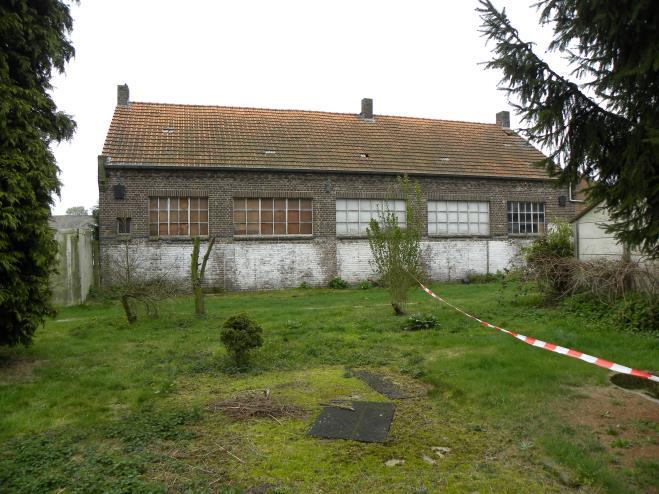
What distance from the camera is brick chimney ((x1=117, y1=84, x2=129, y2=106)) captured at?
2062 cm

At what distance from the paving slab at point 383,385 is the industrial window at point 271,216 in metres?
12.1

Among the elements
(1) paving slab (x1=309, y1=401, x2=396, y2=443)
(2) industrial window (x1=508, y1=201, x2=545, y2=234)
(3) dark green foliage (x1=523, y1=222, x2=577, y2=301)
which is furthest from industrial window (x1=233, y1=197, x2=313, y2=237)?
(1) paving slab (x1=309, y1=401, x2=396, y2=443)

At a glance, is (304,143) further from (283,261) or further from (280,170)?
(283,261)

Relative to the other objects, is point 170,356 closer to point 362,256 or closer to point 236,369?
point 236,369

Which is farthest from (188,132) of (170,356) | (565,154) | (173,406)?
(565,154)

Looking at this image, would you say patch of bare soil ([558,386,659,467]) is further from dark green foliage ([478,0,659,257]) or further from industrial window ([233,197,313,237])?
industrial window ([233,197,313,237])

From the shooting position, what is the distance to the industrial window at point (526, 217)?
21.2 meters

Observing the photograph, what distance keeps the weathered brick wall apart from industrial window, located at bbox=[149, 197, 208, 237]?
0.25m

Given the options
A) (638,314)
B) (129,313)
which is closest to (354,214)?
(129,313)

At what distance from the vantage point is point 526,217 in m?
21.4

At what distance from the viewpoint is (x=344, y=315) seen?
11672 millimetres

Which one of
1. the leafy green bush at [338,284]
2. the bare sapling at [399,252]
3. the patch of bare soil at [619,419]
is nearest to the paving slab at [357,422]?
the patch of bare soil at [619,419]

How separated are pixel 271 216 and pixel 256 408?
13659 mm

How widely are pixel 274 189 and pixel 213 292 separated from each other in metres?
4.28
